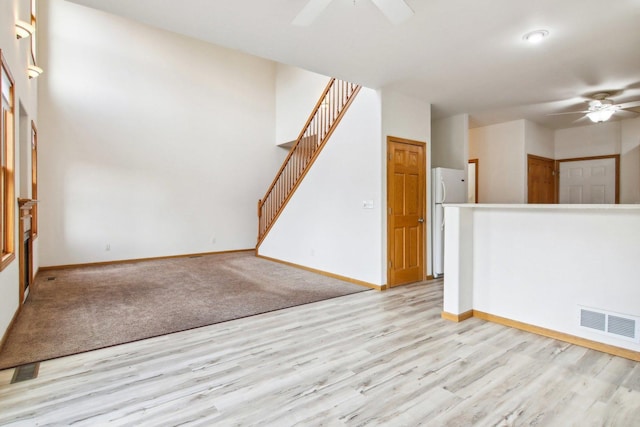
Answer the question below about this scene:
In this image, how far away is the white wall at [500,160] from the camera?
20.2 feet

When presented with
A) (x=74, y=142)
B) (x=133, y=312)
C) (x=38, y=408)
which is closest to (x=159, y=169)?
(x=74, y=142)

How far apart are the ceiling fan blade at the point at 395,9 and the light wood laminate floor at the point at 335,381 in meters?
2.45

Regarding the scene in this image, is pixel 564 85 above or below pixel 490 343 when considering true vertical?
above

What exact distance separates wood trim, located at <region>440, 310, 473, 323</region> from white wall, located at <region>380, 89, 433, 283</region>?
1.25 meters

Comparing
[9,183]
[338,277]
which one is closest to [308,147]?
[338,277]

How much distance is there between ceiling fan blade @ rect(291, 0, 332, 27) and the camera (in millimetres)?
2240

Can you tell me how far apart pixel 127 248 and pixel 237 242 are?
2.35 m

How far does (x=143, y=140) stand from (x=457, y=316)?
259 inches

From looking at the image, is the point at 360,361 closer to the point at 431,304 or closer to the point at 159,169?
the point at 431,304

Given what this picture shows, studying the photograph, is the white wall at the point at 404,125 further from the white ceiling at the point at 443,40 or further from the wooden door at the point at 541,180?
the wooden door at the point at 541,180

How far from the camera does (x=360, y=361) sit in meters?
2.47

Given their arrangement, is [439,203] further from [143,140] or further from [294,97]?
[143,140]

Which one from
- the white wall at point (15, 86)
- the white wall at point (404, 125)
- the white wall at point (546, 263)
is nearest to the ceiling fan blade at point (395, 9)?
the white wall at point (546, 263)

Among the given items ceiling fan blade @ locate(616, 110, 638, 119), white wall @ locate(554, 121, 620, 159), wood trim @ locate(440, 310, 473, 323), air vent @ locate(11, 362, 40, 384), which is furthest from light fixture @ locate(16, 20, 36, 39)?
white wall @ locate(554, 121, 620, 159)
